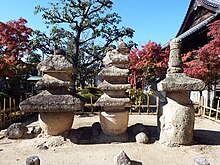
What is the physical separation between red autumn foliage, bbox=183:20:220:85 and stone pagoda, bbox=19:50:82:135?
6.20 metres

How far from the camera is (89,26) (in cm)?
1302

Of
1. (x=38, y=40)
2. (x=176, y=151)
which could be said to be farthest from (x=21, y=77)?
(x=176, y=151)

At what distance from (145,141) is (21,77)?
473 inches

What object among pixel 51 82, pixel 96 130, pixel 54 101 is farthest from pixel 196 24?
pixel 54 101

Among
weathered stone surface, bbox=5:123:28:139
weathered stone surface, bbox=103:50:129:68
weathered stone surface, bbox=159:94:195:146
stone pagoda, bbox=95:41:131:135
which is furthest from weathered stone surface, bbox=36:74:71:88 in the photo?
weathered stone surface, bbox=159:94:195:146

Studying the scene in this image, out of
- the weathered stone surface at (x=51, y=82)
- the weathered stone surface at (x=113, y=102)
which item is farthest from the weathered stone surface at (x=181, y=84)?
the weathered stone surface at (x=51, y=82)

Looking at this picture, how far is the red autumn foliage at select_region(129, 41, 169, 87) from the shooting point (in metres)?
13.1

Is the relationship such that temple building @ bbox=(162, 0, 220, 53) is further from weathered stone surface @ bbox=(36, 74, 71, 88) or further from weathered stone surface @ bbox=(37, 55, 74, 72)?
weathered stone surface @ bbox=(36, 74, 71, 88)

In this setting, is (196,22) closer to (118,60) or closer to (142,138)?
(118,60)

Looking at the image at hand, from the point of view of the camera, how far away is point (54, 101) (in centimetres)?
597

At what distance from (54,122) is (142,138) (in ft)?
10.5

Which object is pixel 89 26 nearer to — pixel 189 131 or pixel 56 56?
pixel 56 56

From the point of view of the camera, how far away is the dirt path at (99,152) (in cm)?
479

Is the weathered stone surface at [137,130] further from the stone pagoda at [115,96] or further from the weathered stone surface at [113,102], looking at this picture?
the weathered stone surface at [113,102]
